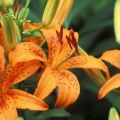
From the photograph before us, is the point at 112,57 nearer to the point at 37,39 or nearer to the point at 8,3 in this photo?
the point at 37,39

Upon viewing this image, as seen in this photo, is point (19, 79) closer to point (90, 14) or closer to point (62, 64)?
point (62, 64)

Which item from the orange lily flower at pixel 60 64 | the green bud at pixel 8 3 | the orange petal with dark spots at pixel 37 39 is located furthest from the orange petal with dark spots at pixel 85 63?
the green bud at pixel 8 3

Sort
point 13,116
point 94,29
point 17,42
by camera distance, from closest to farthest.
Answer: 1. point 13,116
2. point 17,42
3. point 94,29

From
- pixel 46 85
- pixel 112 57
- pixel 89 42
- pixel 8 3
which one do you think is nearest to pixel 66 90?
pixel 46 85

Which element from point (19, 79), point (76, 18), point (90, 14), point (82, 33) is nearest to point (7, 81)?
point (19, 79)

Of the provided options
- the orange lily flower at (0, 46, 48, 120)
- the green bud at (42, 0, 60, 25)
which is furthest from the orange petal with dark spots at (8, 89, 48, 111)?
the green bud at (42, 0, 60, 25)

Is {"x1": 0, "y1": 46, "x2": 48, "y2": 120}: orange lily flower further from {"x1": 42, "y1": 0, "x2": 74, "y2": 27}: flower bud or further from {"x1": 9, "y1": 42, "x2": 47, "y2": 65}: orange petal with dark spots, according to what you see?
{"x1": 42, "y1": 0, "x2": 74, "y2": 27}: flower bud
